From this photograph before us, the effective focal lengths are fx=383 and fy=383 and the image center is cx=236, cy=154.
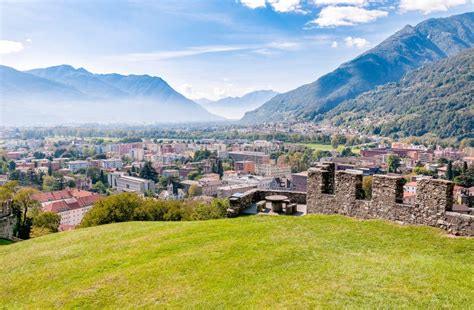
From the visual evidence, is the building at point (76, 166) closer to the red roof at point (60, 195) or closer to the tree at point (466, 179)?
the red roof at point (60, 195)

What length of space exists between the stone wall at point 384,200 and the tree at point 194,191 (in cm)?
11129

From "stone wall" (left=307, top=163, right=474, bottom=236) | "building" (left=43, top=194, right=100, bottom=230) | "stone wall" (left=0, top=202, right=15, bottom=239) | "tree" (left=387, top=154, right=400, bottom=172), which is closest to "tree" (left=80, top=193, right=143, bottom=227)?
"stone wall" (left=0, top=202, right=15, bottom=239)

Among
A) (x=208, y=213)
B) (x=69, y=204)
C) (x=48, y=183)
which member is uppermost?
(x=208, y=213)

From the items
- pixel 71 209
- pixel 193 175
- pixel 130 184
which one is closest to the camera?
pixel 71 209

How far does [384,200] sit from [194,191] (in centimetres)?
11541

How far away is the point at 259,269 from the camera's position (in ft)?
34.5

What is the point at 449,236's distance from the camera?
483 inches

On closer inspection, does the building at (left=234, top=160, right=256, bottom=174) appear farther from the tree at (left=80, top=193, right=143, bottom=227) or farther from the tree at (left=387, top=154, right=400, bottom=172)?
the tree at (left=80, top=193, right=143, bottom=227)

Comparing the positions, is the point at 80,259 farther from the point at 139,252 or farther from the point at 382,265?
the point at 382,265

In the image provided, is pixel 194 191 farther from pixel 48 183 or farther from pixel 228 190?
pixel 48 183

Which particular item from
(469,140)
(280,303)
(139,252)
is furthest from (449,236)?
(469,140)

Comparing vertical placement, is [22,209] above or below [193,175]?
above

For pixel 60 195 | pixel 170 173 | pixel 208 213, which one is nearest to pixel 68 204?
pixel 60 195

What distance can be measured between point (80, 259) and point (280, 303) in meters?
8.42
